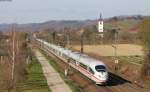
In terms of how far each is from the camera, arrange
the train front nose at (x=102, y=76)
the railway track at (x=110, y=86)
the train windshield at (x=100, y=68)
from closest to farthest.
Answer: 1. the railway track at (x=110, y=86)
2. the train front nose at (x=102, y=76)
3. the train windshield at (x=100, y=68)

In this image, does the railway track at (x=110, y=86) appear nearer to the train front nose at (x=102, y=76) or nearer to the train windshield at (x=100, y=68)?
the train front nose at (x=102, y=76)

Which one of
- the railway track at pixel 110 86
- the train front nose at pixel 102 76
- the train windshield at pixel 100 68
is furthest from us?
the train windshield at pixel 100 68

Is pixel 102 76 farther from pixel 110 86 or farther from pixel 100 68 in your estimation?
pixel 110 86

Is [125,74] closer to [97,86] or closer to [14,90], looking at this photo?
[97,86]

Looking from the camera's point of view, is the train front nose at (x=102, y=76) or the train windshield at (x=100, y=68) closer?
the train front nose at (x=102, y=76)

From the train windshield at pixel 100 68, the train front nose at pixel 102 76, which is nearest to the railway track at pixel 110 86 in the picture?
the train front nose at pixel 102 76

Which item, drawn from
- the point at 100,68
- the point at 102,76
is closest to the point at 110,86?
the point at 100,68

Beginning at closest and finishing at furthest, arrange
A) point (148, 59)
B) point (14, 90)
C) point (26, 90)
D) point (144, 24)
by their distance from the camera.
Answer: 1. point (14, 90)
2. point (26, 90)
3. point (148, 59)
4. point (144, 24)

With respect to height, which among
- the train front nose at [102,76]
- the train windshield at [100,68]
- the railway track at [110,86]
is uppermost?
the train windshield at [100,68]

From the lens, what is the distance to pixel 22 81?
4716 centimetres

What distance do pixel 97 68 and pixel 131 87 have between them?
4.27 m

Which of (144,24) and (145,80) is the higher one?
(144,24)

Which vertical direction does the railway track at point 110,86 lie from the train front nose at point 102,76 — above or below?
below

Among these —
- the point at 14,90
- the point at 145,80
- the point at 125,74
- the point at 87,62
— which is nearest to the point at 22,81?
the point at 87,62
